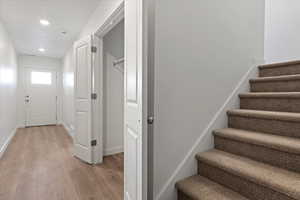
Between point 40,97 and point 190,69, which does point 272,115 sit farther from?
point 40,97

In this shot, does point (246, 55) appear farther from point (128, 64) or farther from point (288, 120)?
point (128, 64)

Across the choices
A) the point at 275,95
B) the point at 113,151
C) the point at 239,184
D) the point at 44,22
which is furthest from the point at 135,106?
the point at 44,22

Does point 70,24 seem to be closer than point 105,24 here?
No

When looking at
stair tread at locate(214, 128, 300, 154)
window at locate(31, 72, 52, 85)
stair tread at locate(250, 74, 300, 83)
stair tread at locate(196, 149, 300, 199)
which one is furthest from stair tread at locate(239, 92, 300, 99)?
window at locate(31, 72, 52, 85)

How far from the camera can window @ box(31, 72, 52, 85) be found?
6.24 metres

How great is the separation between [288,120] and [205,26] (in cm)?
106

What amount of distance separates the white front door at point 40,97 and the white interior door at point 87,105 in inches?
162

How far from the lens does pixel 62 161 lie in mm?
2943

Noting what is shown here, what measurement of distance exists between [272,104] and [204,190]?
3.36ft

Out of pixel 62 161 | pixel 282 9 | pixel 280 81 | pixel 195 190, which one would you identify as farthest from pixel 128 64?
pixel 282 9

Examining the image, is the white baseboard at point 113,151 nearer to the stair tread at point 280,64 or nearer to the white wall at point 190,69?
the white wall at point 190,69

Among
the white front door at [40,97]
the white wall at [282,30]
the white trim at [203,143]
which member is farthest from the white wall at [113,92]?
the white front door at [40,97]

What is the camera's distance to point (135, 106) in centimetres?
125

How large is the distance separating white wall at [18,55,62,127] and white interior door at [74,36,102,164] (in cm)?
408
